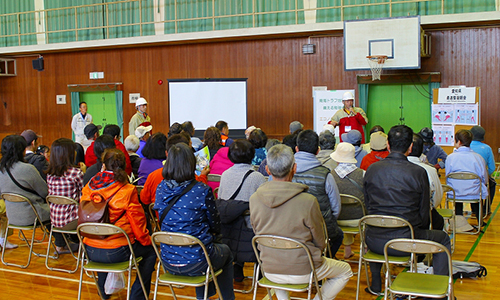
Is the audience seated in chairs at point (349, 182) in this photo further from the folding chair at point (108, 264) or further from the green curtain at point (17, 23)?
the green curtain at point (17, 23)

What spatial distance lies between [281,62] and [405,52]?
3205 mm

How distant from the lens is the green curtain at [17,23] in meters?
13.6

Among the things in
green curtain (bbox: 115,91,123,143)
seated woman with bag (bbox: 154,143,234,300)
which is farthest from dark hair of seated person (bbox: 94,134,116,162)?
green curtain (bbox: 115,91,123,143)

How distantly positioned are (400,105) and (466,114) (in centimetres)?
195

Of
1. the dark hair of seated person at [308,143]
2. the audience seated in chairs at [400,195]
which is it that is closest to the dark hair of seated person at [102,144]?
the dark hair of seated person at [308,143]

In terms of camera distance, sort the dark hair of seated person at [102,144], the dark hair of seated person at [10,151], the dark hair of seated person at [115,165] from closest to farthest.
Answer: the dark hair of seated person at [115,165], the dark hair of seated person at [10,151], the dark hair of seated person at [102,144]

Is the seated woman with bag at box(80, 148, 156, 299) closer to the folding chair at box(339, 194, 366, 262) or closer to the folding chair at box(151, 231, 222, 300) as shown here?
the folding chair at box(151, 231, 222, 300)

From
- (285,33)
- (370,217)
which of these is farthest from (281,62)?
(370,217)

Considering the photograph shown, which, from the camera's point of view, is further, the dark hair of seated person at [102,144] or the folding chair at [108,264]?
the dark hair of seated person at [102,144]

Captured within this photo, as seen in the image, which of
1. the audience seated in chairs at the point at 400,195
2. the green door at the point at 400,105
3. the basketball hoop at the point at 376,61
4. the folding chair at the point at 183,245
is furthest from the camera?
the green door at the point at 400,105

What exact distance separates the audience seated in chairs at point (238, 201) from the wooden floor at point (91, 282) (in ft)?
1.45

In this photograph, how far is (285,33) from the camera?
10.4 m

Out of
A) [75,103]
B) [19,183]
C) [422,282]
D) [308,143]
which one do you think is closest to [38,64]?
[75,103]

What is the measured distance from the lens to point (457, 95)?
8883mm
